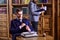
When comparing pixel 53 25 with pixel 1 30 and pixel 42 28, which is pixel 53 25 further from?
pixel 1 30

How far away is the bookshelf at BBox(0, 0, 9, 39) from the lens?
3.89 meters

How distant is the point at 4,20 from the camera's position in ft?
12.8

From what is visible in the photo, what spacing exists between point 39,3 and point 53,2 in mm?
327

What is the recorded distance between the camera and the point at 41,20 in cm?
387

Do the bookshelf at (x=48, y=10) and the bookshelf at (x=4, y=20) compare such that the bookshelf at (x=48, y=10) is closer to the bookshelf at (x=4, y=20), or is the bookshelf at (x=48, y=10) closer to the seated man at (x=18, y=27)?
the bookshelf at (x=4, y=20)

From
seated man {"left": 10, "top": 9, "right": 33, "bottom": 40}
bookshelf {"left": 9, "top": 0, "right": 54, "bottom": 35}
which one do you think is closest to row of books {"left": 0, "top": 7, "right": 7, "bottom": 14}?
bookshelf {"left": 9, "top": 0, "right": 54, "bottom": 35}

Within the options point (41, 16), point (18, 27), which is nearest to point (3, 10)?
→ point (41, 16)

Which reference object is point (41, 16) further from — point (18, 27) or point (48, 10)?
point (18, 27)

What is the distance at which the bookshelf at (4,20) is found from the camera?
3.89 meters

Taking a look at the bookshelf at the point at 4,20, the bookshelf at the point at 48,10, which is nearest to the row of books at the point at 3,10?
the bookshelf at the point at 4,20

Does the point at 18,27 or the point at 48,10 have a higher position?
the point at 48,10

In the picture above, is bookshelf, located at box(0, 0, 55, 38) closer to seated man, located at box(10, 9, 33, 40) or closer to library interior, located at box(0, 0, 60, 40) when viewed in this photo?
library interior, located at box(0, 0, 60, 40)

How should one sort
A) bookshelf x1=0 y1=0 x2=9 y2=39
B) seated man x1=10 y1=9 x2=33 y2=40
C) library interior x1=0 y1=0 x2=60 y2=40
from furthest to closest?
bookshelf x1=0 y1=0 x2=9 y2=39 → library interior x1=0 y1=0 x2=60 y2=40 → seated man x1=10 y1=9 x2=33 y2=40

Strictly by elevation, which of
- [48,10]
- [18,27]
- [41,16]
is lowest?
Result: [18,27]
